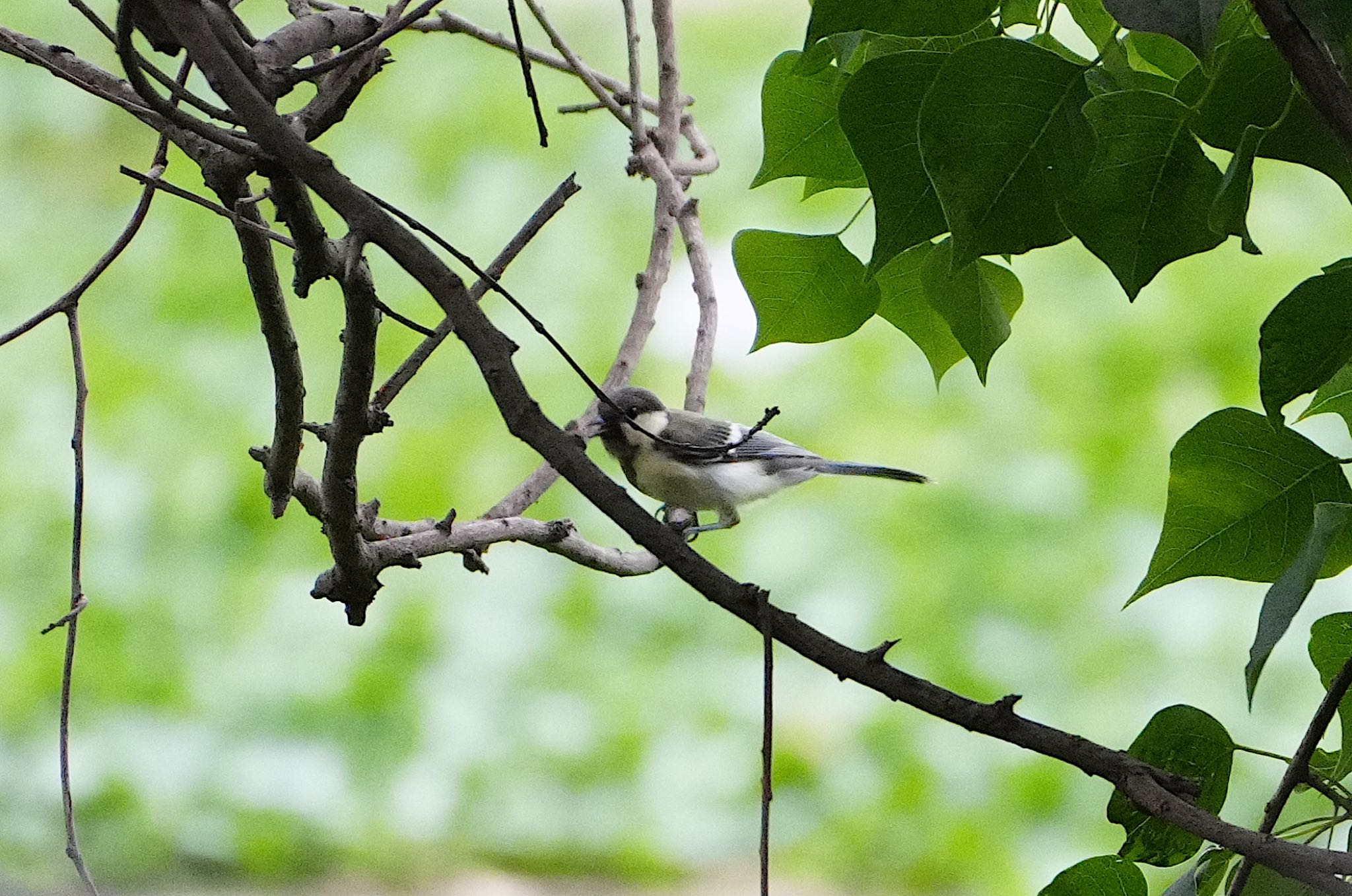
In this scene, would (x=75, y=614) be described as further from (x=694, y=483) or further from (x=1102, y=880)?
(x=694, y=483)

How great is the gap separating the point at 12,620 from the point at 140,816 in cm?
30

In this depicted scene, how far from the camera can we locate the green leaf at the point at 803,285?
18.5 inches

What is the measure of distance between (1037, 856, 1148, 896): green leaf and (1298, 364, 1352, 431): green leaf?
15cm

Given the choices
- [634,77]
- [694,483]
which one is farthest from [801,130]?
[694,483]

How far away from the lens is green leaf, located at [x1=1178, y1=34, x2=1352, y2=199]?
0.34 m

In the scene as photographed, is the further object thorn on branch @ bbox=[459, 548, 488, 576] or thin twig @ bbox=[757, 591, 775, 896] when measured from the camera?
thorn on branch @ bbox=[459, 548, 488, 576]

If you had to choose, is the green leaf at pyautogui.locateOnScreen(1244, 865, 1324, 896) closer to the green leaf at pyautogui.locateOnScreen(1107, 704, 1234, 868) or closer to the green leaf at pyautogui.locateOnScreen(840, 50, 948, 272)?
the green leaf at pyautogui.locateOnScreen(1107, 704, 1234, 868)

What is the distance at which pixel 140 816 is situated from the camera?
1147 mm

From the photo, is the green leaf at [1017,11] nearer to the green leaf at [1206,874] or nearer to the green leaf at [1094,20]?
the green leaf at [1094,20]

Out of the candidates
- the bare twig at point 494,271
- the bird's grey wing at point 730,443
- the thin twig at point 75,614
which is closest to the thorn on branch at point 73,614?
the thin twig at point 75,614

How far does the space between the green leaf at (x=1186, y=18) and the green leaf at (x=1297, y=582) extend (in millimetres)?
127

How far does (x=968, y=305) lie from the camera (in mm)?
440

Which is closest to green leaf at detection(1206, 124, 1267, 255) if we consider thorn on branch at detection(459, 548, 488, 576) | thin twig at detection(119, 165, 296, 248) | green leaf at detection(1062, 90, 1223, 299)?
green leaf at detection(1062, 90, 1223, 299)

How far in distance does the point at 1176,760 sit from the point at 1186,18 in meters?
0.22
